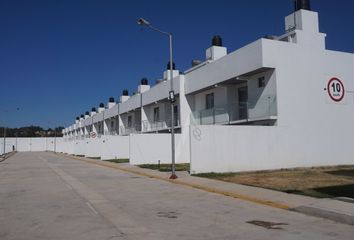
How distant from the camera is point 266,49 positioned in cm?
2634

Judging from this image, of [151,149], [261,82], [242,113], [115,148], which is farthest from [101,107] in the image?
[261,82]

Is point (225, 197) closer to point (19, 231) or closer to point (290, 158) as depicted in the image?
point (19, 231)

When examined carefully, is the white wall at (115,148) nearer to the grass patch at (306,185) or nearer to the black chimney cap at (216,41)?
the black chimney cap at (216,41)

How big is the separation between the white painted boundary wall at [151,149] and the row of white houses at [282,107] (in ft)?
12.1

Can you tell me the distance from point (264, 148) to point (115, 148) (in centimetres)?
2426

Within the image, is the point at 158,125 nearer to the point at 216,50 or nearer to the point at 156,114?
the point at 156,114

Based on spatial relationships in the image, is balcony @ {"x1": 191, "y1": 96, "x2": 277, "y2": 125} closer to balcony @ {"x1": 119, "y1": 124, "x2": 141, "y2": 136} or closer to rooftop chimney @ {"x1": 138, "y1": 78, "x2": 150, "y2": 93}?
balcony @ {"x1": 119, "y1": 124, "x2": 141, "y2": 136}

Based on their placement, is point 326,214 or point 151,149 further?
point 151,149

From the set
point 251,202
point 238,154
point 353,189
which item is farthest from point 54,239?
point 238,154

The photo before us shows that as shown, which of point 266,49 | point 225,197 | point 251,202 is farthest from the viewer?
point 266,49

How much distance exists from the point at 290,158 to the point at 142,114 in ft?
91.7

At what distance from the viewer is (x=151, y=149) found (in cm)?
3491

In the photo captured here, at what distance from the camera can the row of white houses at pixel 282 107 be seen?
79.2 ft

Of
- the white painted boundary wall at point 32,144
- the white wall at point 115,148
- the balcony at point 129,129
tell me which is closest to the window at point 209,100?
the white wall at point 115,148
